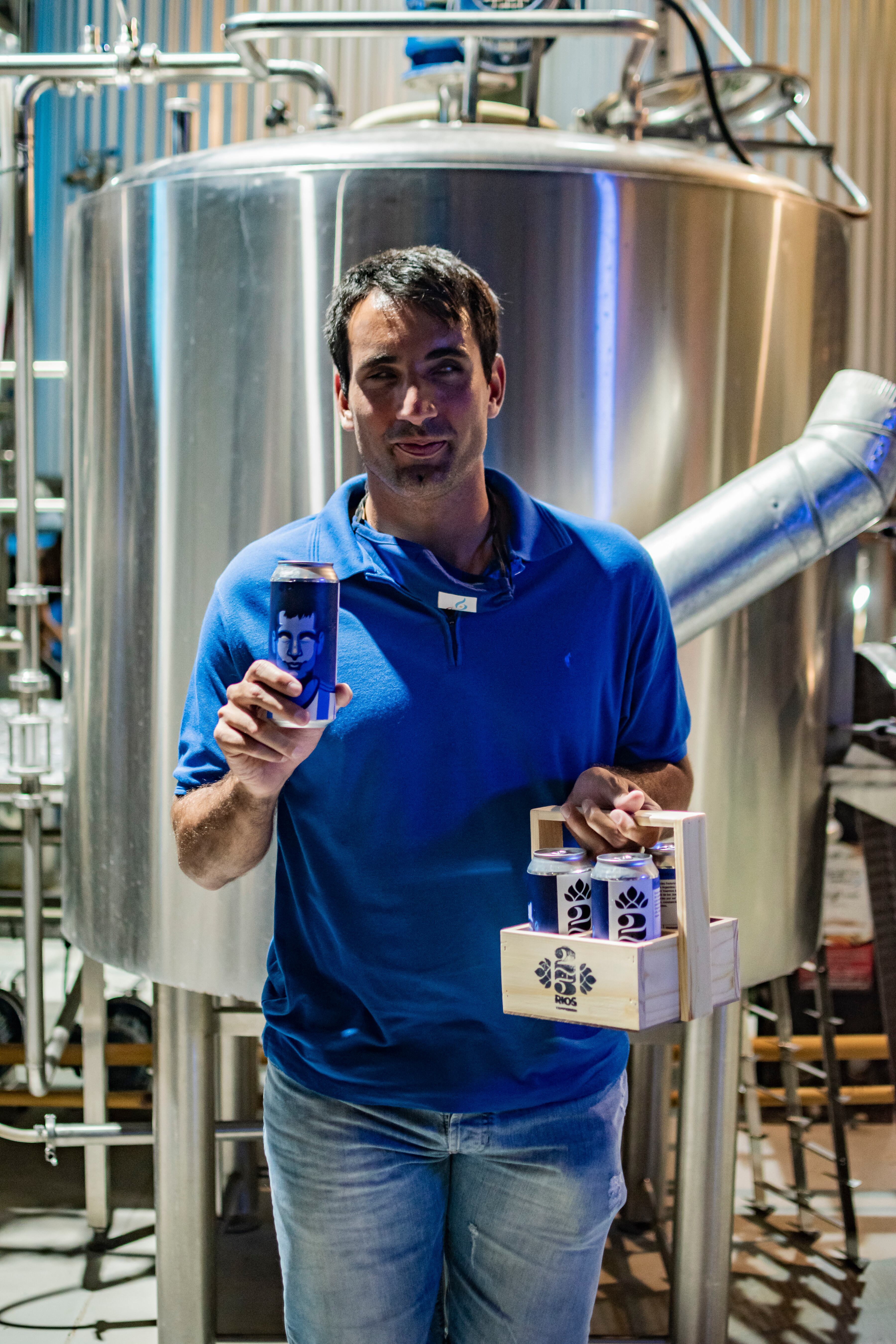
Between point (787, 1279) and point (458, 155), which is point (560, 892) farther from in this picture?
point (787, 1279)

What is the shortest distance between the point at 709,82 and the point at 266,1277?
309cm

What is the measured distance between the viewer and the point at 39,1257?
10.4ft

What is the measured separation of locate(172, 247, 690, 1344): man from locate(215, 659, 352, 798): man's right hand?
0.28 ft

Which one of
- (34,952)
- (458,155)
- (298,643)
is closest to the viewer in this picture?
(298,643)

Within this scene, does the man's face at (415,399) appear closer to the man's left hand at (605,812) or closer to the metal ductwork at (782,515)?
the man's left hand at (605,812)

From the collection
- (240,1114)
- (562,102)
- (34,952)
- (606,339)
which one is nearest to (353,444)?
(606,339)

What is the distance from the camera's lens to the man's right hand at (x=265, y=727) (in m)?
1.25

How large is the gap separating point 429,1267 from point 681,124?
2926 mm

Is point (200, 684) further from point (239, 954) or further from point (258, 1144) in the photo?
point (258, 1144)

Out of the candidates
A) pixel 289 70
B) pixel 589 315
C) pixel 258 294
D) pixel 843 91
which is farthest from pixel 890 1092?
pixel 843 91

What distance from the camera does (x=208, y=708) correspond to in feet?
4.91

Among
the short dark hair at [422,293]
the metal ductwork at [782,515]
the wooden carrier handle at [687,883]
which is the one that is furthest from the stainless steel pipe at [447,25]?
the wooden carrier handle at [687,883]

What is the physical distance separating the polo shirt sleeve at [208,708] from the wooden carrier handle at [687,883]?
0.40m

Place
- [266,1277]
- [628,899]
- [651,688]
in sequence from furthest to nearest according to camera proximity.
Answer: [266,1277] < [651,688] < [628,899]
